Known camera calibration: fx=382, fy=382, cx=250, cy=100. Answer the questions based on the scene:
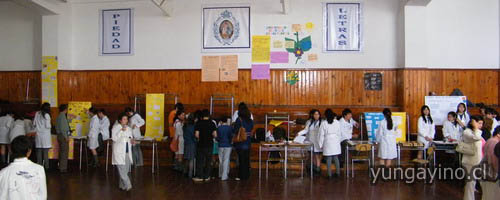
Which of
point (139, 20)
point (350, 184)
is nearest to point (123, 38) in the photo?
point (139, 20)

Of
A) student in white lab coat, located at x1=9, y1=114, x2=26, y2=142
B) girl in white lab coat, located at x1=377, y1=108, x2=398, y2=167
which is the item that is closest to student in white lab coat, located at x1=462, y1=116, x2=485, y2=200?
girl in white lab coat, located at x1=377, y1=108, x2=398, y2=167

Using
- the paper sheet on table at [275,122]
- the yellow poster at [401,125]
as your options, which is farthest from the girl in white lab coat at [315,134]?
the yellow poster at [401,125]

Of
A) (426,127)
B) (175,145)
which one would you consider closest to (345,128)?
(426,127)

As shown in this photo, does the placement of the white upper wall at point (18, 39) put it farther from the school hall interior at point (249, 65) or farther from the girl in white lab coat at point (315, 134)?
the girl in white lab coat at point (315, 134)

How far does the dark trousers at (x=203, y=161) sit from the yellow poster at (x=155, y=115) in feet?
9.35

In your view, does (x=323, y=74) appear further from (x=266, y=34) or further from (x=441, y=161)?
(x=441, y=161)

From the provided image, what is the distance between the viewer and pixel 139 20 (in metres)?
11.5

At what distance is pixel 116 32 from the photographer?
1155 cm

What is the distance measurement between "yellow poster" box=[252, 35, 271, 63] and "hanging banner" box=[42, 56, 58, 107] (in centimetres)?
598

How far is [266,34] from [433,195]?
6205mm

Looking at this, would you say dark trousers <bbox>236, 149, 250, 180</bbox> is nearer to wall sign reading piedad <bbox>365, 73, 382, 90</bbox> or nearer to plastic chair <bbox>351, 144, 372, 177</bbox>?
plastic chair <bbox>351, 144, 372, 177</bbox>

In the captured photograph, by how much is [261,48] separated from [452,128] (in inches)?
212

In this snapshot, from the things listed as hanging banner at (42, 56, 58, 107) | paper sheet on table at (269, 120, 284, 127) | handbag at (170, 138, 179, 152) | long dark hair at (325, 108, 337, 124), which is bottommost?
handbag at (170, 138, 179, 152)

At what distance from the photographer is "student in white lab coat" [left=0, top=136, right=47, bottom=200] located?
147 inches
